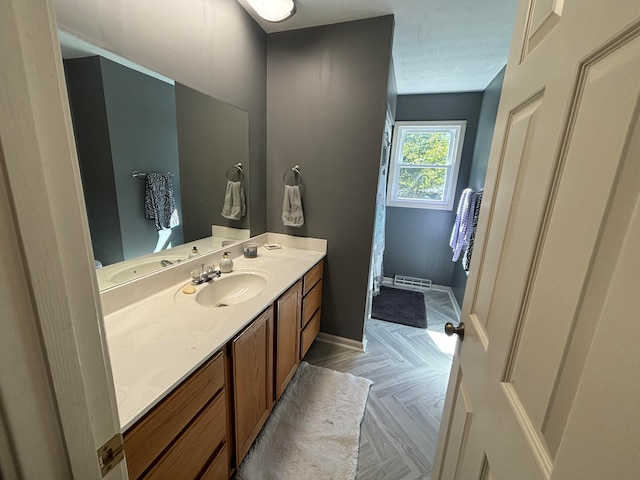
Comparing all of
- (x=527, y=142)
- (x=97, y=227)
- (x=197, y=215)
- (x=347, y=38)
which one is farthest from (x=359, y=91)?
(x=97, y=227)

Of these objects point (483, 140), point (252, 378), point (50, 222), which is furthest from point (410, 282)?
point (50, 222)

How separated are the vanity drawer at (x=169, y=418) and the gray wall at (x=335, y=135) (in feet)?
4.36

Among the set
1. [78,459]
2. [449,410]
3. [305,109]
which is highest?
[305,109]

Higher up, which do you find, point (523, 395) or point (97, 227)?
point (97, 227)

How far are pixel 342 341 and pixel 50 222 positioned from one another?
220 cm

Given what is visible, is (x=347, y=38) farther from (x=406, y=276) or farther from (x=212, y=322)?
(x=406, y=276)

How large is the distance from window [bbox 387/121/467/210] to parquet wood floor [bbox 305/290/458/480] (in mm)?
1516

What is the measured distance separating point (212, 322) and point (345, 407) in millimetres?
1120

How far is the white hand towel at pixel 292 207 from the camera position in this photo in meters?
2.03

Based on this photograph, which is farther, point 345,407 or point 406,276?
point 406,276

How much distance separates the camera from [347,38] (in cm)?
176

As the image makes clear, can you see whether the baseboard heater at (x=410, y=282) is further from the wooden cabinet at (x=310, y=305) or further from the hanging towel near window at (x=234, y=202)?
the hanging towel near window at (x=234, y=202)

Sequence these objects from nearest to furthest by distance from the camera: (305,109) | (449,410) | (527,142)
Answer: (527,142), (449,410), (305,109)

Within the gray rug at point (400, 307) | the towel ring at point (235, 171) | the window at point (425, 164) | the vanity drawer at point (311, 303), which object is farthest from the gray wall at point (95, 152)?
the window at point (425, 164)
